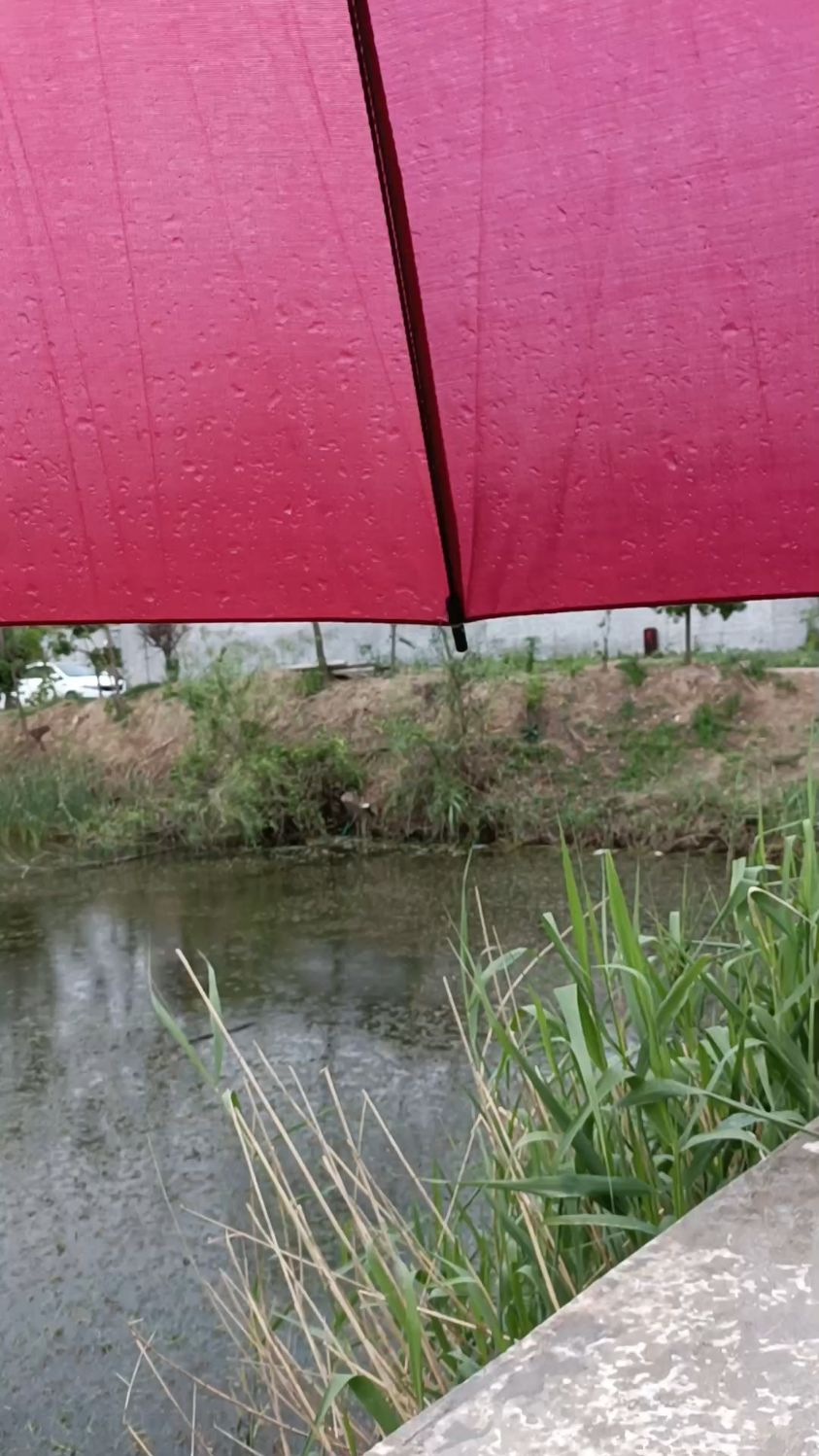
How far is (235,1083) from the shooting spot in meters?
3.68

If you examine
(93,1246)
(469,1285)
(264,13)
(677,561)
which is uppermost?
(264,13)

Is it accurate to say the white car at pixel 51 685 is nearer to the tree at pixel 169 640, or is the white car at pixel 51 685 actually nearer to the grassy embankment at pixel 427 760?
the tree at pixel 169 640

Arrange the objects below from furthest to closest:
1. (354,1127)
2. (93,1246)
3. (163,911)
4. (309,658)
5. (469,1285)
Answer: (309,658) → (163,911) → (354,1127) → (93,1246) → (469,1285)

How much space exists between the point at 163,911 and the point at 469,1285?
4.78m

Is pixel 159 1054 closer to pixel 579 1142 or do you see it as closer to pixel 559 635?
pixel 579 1142

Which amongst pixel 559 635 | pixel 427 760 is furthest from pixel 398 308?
pixel 559 635

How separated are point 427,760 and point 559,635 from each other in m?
3.47

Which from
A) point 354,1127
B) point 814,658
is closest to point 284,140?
point 354,1127

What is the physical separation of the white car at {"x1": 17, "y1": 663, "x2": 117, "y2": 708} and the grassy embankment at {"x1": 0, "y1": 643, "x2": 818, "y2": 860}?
0.59 meters

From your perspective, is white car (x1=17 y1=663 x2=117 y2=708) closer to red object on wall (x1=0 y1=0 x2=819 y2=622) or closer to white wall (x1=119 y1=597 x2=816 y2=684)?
white wall (x1=119 y1=597 x2=816 y2=684)

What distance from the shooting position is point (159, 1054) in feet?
13.7

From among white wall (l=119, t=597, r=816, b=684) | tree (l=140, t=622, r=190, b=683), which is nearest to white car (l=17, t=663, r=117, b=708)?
tree (l=140, t=622, r=190, b=683)

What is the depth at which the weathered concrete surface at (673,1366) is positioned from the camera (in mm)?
814

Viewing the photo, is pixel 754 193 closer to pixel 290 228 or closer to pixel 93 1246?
pixel 290 228
